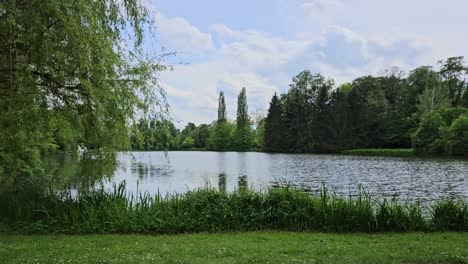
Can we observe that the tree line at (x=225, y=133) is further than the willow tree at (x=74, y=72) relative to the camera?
Yes

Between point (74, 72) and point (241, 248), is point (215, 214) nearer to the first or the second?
point (241, 248)

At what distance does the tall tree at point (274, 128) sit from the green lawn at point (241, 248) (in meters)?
81.8

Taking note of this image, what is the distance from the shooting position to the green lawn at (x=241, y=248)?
20.6ft

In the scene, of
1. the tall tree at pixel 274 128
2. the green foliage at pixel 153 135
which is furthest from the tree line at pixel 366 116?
the green foliage at pixel 153 135

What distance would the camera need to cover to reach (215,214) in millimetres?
10297

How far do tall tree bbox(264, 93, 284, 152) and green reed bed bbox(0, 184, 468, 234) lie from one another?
80292mm

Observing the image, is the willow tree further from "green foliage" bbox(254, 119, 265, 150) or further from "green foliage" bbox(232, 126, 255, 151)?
"green foliage" bbox(232, 126, 255, 151)

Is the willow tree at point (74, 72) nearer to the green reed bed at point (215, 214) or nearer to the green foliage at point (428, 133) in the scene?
the green reed bed at point (215, 214)

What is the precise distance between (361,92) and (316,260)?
83.6m

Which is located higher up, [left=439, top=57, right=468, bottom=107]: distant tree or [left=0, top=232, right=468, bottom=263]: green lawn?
[left=439, top=57, right=468, bottom=107]: distant tree

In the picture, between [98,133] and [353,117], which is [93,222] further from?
[353,117]

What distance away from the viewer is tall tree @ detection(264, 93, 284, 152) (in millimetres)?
90938

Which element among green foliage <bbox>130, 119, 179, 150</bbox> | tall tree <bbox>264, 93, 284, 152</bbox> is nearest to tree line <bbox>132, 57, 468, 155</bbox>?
tall tree <bbox>264, 93, 284, 152</bbox>

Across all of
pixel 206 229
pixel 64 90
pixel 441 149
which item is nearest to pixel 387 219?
pixel 206 229
